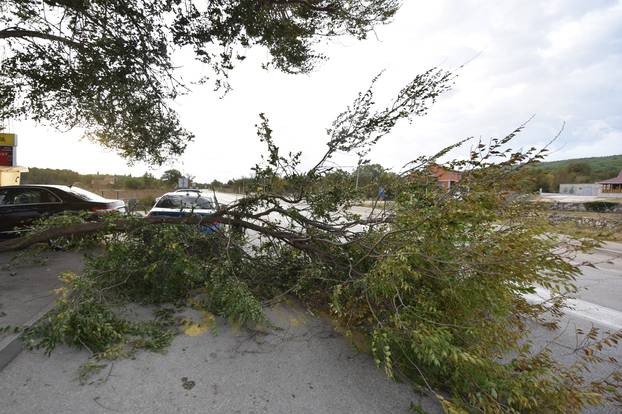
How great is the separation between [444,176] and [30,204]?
935 cm

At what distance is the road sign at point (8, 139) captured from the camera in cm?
1069

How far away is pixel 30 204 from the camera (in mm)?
7441

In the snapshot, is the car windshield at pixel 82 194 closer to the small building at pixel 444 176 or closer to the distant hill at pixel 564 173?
the small building at pixel 444 176

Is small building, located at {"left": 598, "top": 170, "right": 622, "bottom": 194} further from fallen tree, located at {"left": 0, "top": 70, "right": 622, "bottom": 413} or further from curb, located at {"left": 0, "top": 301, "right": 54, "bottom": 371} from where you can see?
curb, located at {"left": 0, "top": 301, "right": 54, "bottom": 371}

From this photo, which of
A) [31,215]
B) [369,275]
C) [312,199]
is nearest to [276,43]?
[312,199]

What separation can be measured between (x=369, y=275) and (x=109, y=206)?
7.71 meters

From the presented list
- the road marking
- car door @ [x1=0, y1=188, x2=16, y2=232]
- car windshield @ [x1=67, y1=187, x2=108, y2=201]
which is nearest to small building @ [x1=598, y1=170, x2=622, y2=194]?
the road marking

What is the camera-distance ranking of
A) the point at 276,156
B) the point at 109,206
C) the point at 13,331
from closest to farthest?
1. the point at 13,331
2. the point at 276,156
3. the point at 109,206

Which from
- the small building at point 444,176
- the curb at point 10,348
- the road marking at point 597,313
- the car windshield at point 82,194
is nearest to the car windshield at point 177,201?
the car windshield at point 82,194

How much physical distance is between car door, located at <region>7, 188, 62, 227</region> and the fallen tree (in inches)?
124

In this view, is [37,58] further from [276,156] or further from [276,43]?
[276,156]

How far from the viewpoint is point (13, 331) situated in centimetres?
320

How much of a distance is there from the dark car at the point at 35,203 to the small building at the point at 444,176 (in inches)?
282

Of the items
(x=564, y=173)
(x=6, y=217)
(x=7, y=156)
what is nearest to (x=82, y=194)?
(x=6, y=217)
